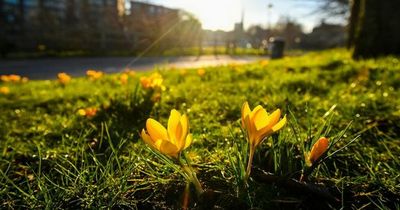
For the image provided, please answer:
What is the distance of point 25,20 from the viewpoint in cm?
2472

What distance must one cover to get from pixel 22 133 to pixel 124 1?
3240 cm

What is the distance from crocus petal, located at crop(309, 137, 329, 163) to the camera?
4.14 feet

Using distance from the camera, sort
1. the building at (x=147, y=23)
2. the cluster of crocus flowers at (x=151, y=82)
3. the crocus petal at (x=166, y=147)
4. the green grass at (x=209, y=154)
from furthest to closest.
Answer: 1. the building at (x=147, y=23)
2. the cluster of crocus flowers at (x=151, y=82)
3. the green grass at (x=209, y=154)
4. the crocus petal at (x=166, y=147)

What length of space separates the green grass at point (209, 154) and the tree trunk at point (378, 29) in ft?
8.01

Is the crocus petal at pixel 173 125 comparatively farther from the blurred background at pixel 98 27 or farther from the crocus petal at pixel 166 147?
the blurred background at pixel 98 27

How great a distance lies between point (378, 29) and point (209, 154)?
18.0ft

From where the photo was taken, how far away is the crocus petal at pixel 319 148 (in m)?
1.26

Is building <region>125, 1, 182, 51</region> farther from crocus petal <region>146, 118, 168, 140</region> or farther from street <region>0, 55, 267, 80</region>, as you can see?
crocus petal <region>146, 118, 168, 140</region>

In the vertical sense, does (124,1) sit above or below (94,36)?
above

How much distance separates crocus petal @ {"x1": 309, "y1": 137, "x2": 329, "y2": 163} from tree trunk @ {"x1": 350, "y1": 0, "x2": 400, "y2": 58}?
5633 millimetres

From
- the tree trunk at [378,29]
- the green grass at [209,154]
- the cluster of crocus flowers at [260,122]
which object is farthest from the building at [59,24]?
the cluster of crocus flowers at [260,122]

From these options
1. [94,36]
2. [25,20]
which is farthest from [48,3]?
[94,36]

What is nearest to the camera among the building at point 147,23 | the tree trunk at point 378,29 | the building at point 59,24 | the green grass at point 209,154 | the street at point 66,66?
the green grass at point 209,154

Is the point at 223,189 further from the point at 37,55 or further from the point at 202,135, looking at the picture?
the point at 37,55
